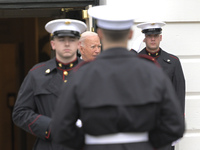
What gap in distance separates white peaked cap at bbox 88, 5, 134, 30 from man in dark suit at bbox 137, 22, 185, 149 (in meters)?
2.17

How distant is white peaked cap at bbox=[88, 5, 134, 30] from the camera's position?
2.59 m

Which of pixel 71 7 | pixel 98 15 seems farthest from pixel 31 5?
pixel 98 15

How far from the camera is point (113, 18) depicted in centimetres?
261

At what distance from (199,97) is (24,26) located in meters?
4.78

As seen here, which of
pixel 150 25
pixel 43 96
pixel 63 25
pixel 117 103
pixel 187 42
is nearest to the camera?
pixel 117 103

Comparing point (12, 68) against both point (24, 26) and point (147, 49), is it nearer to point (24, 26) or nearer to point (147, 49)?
point (24, 26)

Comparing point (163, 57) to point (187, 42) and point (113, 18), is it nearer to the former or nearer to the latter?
point (187, 42)

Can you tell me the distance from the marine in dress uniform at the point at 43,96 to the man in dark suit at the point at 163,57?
1.37m

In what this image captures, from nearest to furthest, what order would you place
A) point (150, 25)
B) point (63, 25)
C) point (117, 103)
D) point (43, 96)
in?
1. point (117, 103)
2. point (43, 96)
3. point (63, 25)
4. point (150, 25)

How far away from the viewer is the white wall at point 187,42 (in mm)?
5387

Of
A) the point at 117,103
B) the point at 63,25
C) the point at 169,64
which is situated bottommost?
the point at 169,64

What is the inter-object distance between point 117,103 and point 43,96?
46.2 inches

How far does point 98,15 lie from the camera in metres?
2.68

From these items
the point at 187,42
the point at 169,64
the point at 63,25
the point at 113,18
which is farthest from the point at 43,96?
the point at 187,42
